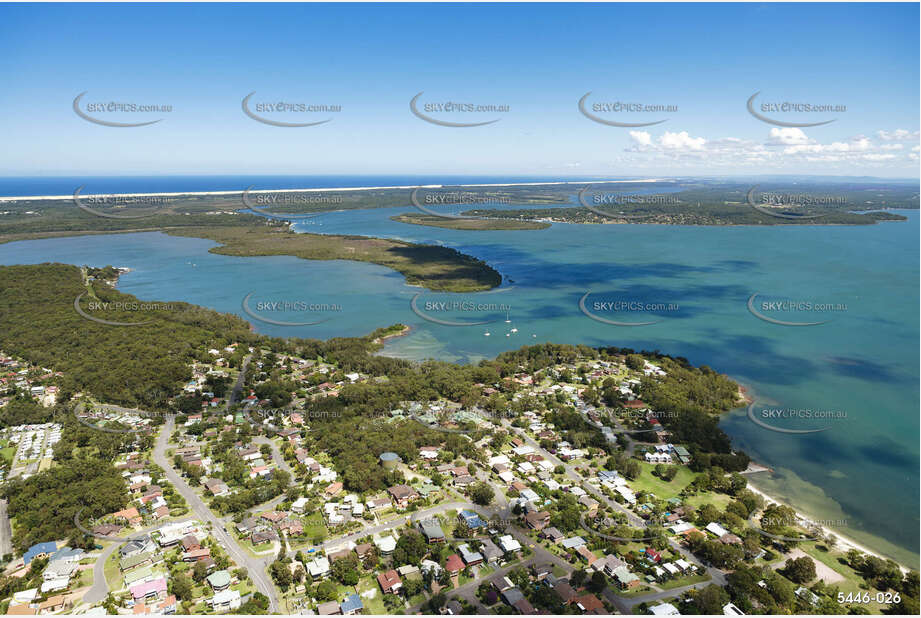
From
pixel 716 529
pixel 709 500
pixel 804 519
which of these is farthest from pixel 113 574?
pixel 804 519

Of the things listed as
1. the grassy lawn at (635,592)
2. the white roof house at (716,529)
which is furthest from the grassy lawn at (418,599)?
the white roof house at (716,529)

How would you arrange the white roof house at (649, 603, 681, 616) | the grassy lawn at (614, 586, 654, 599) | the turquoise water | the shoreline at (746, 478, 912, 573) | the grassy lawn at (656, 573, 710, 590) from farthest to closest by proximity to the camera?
the turquoise water
the shoreline at (746, 478, 912, 573)
the grassy lawn at (656, 573, 710, 590)
the grassy lawn at (614, 586, 654, 599)
the white roof house at (649, 603, 681, 616)

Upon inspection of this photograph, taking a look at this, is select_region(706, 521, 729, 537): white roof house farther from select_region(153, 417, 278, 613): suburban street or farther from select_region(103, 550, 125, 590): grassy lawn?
select_region(103, 550, 125, 590): grassy lawn

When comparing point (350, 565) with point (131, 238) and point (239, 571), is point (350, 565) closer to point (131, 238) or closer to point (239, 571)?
point (239, 571)

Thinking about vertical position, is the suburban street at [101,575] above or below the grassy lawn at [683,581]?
below

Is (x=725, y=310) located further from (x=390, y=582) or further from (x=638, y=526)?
(x=390, y=582)

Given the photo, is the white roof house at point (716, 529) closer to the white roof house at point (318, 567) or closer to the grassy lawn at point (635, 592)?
the grassy lawn at point (635, 592)

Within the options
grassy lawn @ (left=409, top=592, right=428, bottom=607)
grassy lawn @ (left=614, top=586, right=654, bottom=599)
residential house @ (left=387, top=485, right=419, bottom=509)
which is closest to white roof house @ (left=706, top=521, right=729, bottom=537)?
grassy lawn @ (left=614, top=586, right=654, bottom=599)
